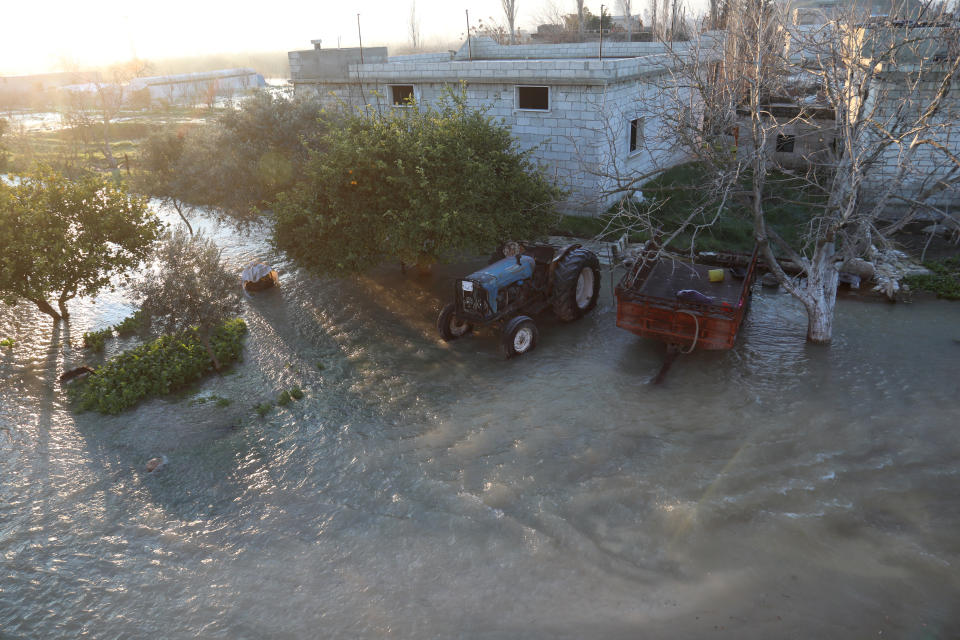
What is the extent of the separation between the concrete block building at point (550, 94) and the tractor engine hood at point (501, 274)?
459 centimetres

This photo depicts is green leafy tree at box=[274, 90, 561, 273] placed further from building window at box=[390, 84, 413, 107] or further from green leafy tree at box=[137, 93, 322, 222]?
building window at box=[390, 84, 413, 107]

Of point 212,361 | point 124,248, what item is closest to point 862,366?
point 212,361

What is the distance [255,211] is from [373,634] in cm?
1278

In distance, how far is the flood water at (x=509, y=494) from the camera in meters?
5.76

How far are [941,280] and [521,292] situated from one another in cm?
858

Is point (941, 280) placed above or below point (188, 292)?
below

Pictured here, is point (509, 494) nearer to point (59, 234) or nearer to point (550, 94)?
point (59, 234)

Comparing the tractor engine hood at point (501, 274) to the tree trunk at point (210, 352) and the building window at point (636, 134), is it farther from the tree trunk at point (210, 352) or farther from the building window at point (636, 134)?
the building window at point (636, 134)

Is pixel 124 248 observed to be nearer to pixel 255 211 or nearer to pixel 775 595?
pixel 255 211

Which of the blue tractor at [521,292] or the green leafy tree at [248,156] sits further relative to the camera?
the green leafy tree at [248,156]

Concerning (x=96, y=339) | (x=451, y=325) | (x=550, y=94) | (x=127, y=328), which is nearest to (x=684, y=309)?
(x=451, y=325)

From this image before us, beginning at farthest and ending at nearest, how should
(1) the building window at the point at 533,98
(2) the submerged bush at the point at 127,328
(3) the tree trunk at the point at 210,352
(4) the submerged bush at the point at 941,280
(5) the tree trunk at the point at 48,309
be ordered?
(1) the building window at the point at 533,98
(5) the tree trunk at the point at 48,309
(2) the submerged bush at the point at 127,328
(4) the submerged bush at the point at 941,280
(3) the tree trunk at the point at 210,352

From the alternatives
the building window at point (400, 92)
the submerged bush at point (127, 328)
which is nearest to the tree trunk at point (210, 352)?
the submerged bush at point (127, 328)

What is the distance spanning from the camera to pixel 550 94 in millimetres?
17047
